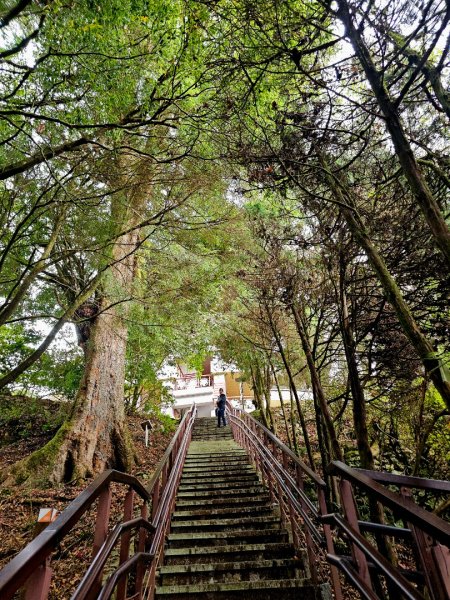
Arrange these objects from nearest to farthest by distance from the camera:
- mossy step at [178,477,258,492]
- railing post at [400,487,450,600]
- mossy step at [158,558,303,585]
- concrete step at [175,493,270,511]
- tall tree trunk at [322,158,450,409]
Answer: railing post at [400,487,450,600]
tall tree trunk at [322,158,450,409]
mossy step at [158,558,303,585]
concrete step at [175,493,270,511]
mossy step at [178,477,258,492]

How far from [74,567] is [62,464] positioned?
2.23 m

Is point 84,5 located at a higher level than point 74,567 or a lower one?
higher

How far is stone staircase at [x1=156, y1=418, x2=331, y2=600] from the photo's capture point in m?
2.92

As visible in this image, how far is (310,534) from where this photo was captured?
9.70 ft

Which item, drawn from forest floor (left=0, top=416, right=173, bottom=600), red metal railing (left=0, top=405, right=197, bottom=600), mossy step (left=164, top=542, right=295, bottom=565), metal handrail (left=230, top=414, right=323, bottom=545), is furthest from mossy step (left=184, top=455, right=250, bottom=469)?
red metal railing (left=0, top=405, right=197, bottom=600)

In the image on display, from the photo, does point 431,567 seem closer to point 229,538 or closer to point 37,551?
point 37,551

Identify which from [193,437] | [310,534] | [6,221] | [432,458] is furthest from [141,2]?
[193,437]

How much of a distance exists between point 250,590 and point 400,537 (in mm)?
1967

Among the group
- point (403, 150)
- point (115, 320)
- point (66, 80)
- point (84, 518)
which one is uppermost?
point (66, 80)

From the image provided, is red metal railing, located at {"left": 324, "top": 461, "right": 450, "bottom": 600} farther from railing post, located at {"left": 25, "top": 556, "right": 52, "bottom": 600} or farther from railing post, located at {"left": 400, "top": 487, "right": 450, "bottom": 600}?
railing post, located at {"left": 25, "top": 556, "right": 52, "bottom": 600}

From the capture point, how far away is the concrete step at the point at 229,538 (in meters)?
3.87

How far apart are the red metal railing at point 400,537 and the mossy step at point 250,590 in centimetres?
89

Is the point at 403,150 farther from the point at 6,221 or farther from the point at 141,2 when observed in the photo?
the point at 6,221

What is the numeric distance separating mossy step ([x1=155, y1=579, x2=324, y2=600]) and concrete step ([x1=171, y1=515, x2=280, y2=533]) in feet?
4.19
